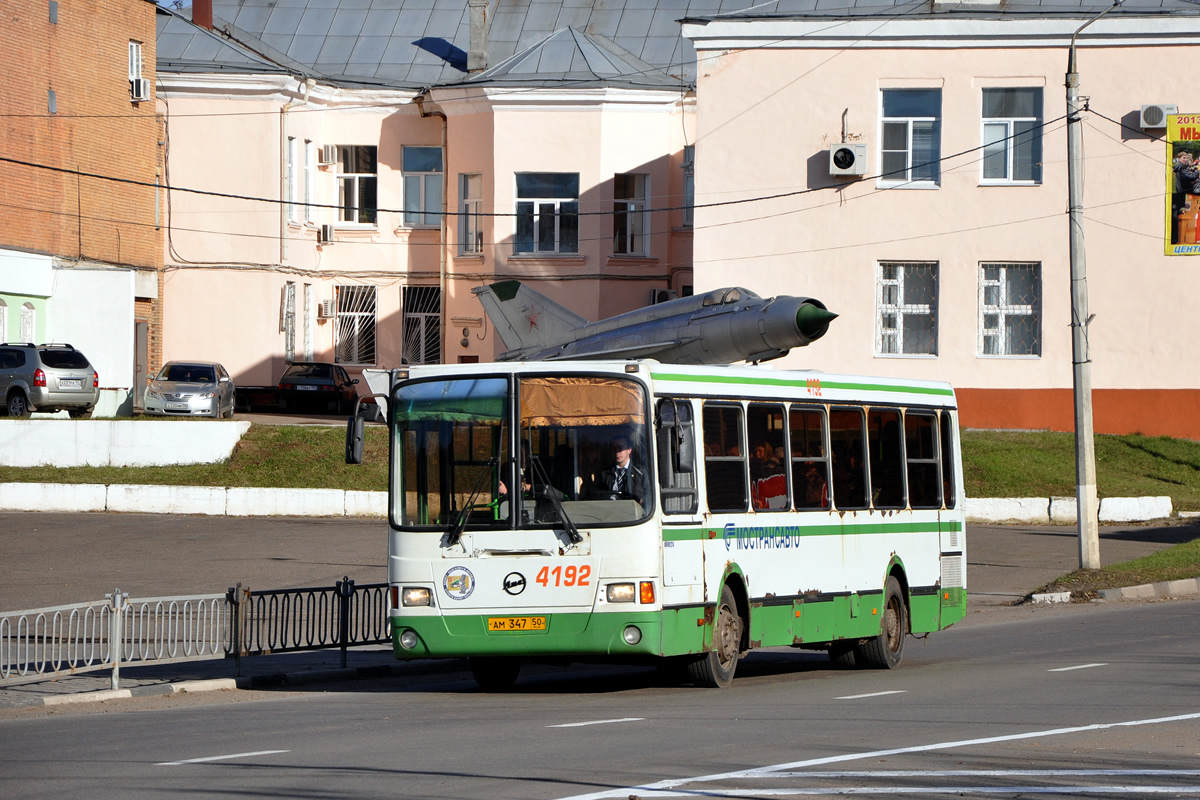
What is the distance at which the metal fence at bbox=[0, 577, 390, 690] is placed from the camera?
47.2 ft

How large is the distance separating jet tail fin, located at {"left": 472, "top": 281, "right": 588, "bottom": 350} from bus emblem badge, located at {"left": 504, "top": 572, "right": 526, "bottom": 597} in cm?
1729

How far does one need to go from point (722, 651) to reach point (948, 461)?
4.81 meters

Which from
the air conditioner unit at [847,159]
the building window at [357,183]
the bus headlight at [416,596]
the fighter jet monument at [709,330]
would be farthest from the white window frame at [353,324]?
the bus headlight at [416,596]

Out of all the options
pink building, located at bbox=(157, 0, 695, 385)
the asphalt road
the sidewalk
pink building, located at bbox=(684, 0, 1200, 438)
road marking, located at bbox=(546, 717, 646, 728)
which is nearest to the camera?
the asphalt road

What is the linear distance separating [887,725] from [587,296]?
132 feet

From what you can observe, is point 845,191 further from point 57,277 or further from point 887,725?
point 887,725

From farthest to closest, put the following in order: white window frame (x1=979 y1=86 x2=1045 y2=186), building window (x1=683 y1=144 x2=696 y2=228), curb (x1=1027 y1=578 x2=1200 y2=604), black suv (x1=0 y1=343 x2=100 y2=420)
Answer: building window (x1=683 y1=144 x2=696 y2=228)
white window frame (x1=979 y1=86 x2=1045 y2=186)
black suv (x1=0 y1=343 x2=100 y2=420)
curb (x1=1027 y1=578 x2=1200 y2=604)

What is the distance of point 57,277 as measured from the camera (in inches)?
1844

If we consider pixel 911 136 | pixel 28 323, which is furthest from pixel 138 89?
pixel 911 136

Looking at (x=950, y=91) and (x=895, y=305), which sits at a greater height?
(x=950, y=91)

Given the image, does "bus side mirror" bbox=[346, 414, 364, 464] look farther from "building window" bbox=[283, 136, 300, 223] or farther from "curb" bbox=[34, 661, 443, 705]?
"building window" bbox=[283, 136, 300, 223]

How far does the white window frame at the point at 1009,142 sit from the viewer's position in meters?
39.8

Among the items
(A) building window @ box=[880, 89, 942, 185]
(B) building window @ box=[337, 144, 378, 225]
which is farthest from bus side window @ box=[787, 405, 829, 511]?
(B) building window @ box=[337, 144, 378, 225]

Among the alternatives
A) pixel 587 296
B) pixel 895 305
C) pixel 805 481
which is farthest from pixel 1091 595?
pixel 587 296
